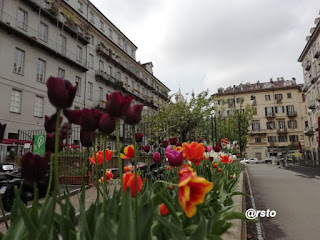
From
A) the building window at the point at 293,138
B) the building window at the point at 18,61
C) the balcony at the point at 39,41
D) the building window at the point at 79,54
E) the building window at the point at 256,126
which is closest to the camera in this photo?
the balcony at the point at 39,41

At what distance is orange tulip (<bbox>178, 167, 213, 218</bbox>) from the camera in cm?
85

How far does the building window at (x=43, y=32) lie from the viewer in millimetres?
18367

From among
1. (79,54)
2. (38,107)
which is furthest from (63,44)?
(38,107)

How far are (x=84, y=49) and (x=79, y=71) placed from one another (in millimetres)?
2598

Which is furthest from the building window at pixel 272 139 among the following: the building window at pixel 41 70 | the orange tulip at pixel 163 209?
the orange tulip at pixel 163 209

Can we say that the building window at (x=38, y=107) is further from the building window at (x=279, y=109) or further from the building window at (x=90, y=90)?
the building window at (x=279, y=109)

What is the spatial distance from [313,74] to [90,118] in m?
39.0

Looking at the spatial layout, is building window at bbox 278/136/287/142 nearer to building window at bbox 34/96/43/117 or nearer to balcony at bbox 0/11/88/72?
balcony at bbox 0/11/88/72

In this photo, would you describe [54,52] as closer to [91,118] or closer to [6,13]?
[6,13]

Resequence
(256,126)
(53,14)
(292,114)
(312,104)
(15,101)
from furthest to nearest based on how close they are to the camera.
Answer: (256,126)
(292,114)
(312,104)
(53,14)
(15,101)

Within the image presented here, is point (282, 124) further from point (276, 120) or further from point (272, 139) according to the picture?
point (272, 139)

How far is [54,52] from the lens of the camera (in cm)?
1867

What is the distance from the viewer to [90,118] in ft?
2.93

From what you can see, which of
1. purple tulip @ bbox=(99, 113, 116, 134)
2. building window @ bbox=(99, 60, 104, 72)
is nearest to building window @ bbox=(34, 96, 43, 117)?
building window @ bbox=(99, 60, 104, 72)
